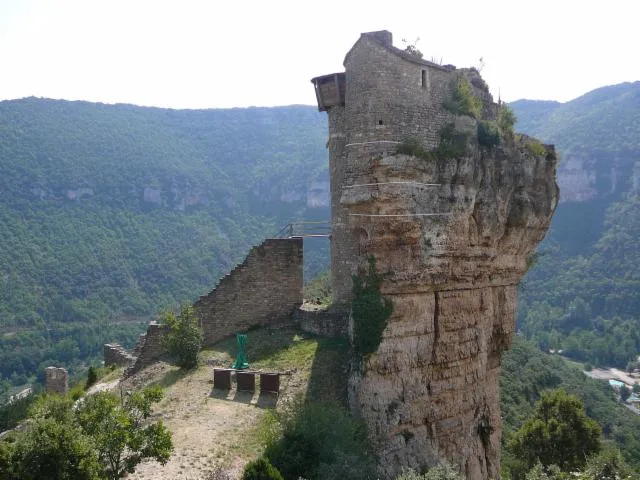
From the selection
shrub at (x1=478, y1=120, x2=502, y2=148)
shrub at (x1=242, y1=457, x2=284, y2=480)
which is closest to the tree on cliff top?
shrub at (x1=478, y1=120, x2=502, y2=148)

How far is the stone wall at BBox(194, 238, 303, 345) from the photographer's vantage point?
2120 cm

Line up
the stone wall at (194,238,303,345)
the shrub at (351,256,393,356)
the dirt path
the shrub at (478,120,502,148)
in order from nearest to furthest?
the dirt path < the shrub at (351,256,393,356) < the shrub at (478,120,502,148) < the stone wall at (194,238,303,345)

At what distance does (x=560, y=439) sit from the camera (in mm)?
23625

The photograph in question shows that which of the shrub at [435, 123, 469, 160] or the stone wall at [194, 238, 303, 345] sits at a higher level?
the shrub at [435, 123, 469, 160]

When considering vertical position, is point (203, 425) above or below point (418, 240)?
below

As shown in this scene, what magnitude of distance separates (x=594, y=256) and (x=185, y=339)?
83.4 m

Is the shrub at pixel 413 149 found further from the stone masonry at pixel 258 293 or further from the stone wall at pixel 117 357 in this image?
the stone wall at pixel 117 357

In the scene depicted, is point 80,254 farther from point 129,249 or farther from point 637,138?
point 637,138

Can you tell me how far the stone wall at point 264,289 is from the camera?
2120 cm

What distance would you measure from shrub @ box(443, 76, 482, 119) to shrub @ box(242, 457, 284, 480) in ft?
36.3

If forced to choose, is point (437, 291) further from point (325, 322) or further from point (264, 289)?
point (264, 289)

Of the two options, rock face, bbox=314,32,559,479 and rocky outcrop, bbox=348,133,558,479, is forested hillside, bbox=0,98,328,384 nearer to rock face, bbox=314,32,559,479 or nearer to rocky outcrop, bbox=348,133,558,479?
rock face, bbox=314,32,559,479

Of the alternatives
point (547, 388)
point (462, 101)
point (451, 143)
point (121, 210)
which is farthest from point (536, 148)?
point (121, 210)

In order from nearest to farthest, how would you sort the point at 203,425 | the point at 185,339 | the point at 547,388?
1. the point at 203,425
2. the point at 185,339
3. the point at 547,388
